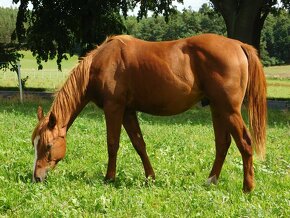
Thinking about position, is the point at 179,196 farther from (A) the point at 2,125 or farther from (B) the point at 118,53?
(A) the point at 2,125

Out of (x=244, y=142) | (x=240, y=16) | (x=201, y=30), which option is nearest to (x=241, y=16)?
(x=240, y=16)

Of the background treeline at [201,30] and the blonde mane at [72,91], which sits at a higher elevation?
the background treeline at [201,30]

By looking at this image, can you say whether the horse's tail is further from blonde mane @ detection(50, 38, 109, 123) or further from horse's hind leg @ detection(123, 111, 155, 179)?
blonde mane @ detection(50, 38, 109, 123)

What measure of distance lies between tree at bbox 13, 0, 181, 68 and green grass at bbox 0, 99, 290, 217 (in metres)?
16.3

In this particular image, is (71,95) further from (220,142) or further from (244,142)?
(244,142)

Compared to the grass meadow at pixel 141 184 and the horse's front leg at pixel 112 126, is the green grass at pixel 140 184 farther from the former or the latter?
the horse's front leg at pixel 112 126

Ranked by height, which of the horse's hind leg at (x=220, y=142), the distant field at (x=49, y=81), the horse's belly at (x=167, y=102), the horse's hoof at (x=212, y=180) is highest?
the horse's belly at (x=167, y=102)

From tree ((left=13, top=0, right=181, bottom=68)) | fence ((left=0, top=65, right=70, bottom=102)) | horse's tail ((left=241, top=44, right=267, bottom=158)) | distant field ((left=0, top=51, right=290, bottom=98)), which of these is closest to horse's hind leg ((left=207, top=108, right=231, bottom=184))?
horse's tail ((left=241, top=44, right=267, bottom=158))

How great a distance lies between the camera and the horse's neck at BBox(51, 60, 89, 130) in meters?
6.20

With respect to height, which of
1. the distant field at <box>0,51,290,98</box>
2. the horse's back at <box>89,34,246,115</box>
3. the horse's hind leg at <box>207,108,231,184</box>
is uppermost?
the horse's back at <box>89,34,246,115</box>

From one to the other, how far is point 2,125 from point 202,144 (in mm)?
5711

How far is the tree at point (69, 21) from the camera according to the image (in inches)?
993

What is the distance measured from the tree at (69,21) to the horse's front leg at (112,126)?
19057 mm

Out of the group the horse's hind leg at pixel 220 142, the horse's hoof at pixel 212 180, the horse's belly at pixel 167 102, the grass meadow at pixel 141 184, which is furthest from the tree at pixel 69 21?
Answer: the horse's hoof at pixel 212 180
